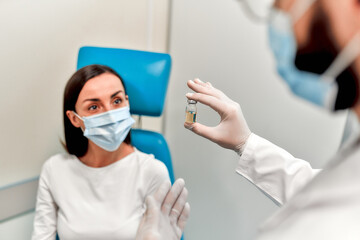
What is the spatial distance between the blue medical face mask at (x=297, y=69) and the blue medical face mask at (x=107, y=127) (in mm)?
784

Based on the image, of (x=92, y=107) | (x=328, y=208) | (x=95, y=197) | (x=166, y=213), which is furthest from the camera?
(x=95, y=197)

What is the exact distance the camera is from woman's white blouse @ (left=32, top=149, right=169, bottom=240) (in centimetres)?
117

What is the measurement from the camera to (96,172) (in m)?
1.23

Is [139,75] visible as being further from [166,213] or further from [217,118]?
[166,213]

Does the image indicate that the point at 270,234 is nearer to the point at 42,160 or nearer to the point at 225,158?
the point at 225,158

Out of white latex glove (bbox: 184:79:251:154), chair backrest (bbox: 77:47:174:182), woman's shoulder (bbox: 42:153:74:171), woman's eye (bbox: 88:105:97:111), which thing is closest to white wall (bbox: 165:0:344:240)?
chair backrest (bbox: 77:47:174:182)

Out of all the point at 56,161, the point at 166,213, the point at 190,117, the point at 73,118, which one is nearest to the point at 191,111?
the point at 190,117

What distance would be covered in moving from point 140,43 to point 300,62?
1334 mm

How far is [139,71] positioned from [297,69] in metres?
0.93

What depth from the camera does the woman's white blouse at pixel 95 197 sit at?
1169 millimetres

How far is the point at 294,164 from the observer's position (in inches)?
32.8

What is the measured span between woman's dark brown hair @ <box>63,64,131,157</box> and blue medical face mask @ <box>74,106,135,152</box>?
75mm

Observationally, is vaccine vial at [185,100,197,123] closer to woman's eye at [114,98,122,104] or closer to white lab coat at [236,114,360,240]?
woman's eye at [114,98,122,104]

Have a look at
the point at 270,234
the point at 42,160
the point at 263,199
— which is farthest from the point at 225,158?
the point at 270,234
